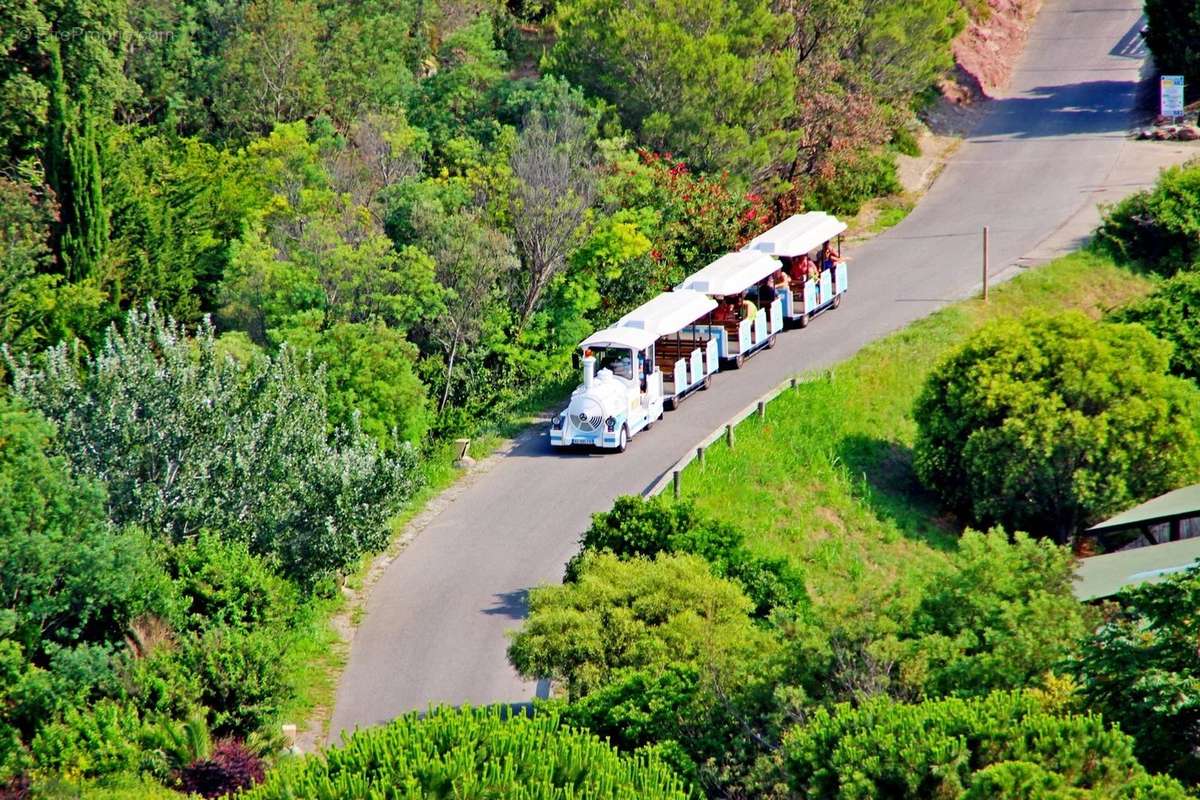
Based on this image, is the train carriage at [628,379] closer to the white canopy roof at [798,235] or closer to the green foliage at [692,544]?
the white canopy roof at [798,235]

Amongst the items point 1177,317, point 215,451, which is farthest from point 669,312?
point 1177,317

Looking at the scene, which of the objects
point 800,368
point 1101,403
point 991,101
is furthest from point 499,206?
point 991,101

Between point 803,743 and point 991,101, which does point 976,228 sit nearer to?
point 991,101

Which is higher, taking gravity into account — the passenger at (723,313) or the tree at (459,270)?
the tree at (459,270)

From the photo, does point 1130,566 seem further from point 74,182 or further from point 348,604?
point 74,182

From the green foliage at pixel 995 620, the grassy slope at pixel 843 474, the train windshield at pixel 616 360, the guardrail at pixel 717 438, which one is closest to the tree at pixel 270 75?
the train windshield at pixel 616 360

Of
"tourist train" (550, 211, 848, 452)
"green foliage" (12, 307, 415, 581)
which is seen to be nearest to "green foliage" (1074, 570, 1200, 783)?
"green foliage" (12, 307, 415, 581)
